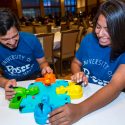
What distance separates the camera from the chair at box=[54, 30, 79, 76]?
3.39m

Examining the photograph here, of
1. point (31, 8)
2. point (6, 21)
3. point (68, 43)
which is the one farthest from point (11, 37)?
point (31, 8)

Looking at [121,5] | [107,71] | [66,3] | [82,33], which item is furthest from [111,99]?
[66,3]

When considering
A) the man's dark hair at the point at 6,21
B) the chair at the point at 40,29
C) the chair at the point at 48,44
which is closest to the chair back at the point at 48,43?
the chair at the point at 48,44

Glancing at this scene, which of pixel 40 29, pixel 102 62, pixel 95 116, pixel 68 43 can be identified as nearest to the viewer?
pixel 95 116

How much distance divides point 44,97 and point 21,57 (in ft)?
2.40

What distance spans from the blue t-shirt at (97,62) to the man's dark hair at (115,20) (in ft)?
0.30

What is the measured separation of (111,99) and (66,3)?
534 inches

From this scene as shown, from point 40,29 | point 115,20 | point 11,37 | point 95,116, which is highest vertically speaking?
point 115,20

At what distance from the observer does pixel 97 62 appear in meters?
1.33

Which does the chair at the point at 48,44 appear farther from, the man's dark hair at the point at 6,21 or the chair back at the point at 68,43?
the man's dark hair at the point at 6,21

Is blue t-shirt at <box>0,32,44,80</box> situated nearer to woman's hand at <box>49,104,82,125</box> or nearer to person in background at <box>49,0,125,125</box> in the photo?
person in background at <box>49,0,125,125</box>

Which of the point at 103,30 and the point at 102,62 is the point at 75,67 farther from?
the point at 103,30

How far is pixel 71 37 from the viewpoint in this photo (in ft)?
11.4

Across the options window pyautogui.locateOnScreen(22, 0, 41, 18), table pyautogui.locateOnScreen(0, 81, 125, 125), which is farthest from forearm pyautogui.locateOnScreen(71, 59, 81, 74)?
window pyautogui.locateOnScreen(22, 0, 41, 18)
